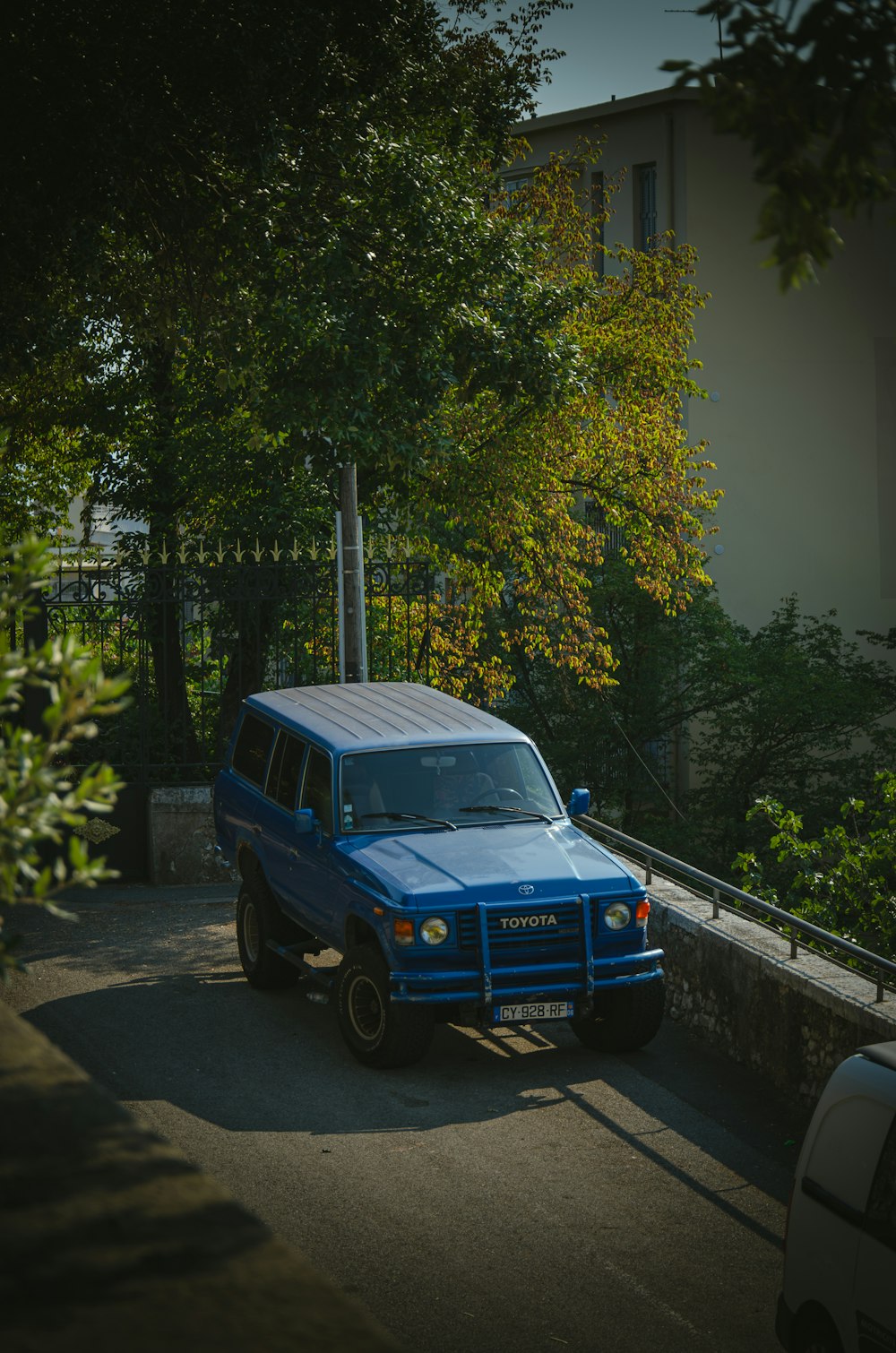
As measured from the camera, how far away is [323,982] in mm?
10305

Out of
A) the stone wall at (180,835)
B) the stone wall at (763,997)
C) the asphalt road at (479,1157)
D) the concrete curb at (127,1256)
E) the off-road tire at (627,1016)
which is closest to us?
the concrete curb at (127,1256)

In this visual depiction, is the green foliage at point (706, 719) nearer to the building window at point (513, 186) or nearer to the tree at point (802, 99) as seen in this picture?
the building window at point (513, 186)

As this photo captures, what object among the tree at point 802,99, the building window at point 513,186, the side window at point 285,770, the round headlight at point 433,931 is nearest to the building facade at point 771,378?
the building window at point 513,186

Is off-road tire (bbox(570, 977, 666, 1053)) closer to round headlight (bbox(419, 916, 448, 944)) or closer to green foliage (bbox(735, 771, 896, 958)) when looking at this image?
round headlight (bbox(419, 916, 448, 944))

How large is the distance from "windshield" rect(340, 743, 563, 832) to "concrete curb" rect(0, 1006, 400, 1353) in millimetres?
7581

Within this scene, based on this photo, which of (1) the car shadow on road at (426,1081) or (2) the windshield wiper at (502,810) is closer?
(1) the car shadow on road at (426,1081)

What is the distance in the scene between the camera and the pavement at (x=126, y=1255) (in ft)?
6.30

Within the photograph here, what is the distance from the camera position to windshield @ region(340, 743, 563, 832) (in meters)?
10.1

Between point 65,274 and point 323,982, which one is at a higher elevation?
point 65,274

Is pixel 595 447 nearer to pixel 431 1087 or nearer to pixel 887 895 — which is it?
pixel 887 895

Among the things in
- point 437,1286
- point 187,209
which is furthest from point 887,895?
point 187,209

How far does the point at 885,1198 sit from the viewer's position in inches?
209

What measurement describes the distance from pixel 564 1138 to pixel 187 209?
9.22 metres

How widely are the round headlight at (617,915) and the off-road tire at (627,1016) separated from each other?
1.30 ft
